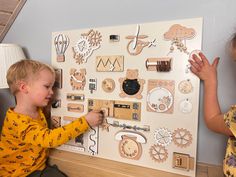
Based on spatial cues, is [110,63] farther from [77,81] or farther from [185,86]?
[185,86]

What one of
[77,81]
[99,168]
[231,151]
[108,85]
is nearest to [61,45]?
[77,81]

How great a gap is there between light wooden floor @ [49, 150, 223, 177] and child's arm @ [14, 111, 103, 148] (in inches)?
4.2

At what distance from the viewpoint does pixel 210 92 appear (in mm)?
656

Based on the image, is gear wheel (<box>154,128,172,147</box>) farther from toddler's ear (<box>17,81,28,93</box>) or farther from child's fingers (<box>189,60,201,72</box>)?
toddler's ear (<box>17,81,28,93</box>)

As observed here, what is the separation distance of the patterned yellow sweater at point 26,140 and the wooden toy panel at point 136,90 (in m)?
0.09

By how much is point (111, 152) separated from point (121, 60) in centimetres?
33

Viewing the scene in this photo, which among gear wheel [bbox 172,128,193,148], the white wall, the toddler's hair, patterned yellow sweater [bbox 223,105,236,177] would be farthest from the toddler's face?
patterned yellow sweater [bbox 223,105,236,177]

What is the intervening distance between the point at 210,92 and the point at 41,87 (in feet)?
1.88

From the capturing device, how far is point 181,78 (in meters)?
0.71

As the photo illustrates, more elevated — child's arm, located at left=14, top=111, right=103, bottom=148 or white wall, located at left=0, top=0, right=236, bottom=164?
white wall, located at left=0, top=0, right=236, bottom=164

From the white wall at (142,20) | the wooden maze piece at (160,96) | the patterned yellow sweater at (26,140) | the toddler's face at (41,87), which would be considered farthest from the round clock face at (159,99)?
the toddler's face at (41,87)

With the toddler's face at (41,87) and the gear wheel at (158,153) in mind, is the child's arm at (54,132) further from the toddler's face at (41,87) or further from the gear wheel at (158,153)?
the gear wheel at (158,153)

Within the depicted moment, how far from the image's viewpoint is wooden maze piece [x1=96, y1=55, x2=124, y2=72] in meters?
0.80

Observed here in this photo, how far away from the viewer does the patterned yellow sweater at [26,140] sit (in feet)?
2.63
